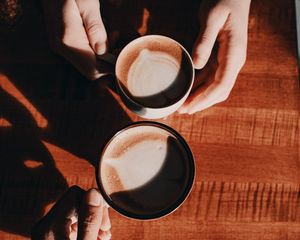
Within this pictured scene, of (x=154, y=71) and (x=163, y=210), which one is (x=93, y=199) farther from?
(x=154, y=71)

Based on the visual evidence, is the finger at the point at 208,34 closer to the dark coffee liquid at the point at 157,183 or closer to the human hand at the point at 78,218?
the dark coffee liquid at the point at 157,183

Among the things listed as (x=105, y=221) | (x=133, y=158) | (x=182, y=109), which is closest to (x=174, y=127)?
(x=182, y=109)

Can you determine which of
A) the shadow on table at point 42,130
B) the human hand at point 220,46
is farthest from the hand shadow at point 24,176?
the human hand at point 220,46

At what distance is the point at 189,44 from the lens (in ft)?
3.27

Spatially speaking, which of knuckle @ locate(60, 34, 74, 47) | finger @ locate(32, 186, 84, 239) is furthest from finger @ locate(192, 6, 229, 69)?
finger @ locate(32, 186, 84, 239)

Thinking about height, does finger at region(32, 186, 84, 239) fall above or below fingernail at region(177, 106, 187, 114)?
below

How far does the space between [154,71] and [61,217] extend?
37 centimetres

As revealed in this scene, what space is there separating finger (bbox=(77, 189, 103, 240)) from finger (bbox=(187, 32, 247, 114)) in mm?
298

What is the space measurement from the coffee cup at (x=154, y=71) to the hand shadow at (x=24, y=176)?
243 millimetres

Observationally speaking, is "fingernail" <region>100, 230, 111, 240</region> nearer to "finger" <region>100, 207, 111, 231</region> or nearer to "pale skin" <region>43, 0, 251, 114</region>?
"finger" <region>100, 207, 111, 231</region>

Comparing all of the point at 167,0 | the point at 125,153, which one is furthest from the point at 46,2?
the point at 125,153

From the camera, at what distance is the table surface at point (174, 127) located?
36.2 inches

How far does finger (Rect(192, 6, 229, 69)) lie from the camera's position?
2.93 ft

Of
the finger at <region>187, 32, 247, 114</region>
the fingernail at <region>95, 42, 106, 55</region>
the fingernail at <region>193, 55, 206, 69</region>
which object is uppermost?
the fingernail at <region>95, 42, 106, 55</region>
